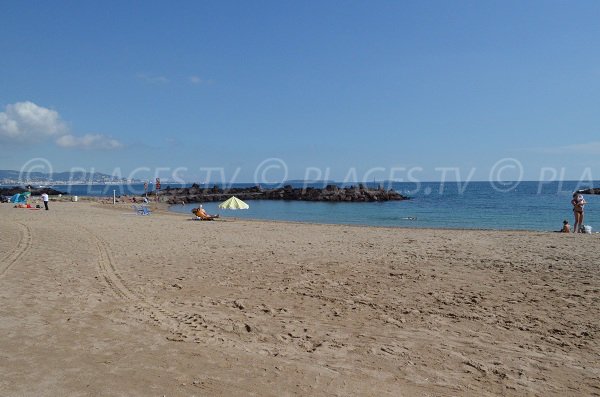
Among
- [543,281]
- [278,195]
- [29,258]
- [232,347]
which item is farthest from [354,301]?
[278,195]

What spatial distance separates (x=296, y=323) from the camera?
6.12m

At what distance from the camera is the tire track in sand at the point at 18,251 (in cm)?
938

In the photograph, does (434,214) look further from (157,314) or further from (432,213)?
(157,314)

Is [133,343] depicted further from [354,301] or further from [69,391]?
[354,301]

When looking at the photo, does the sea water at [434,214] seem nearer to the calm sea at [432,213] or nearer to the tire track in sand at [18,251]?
the calm sea at [432,213]

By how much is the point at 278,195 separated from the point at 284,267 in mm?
60018

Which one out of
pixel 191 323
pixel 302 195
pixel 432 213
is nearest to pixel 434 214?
pixel 432 213

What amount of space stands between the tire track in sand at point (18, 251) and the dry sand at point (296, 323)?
138mm

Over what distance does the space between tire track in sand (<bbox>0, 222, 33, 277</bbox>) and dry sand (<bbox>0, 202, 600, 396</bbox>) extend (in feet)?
0.45

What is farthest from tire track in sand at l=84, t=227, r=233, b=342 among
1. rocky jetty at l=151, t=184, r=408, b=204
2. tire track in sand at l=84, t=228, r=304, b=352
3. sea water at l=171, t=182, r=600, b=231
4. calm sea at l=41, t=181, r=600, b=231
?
rocky jetty at l=151, t=184, r=408, b=204

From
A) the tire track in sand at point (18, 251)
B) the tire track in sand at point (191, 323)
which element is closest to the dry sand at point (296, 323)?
the tire track in sand at point (191, 323)

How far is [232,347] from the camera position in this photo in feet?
16.7

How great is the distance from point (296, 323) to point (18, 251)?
351 inches

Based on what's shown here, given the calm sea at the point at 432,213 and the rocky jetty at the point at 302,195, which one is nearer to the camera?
the calm sea at the point at 432,213
